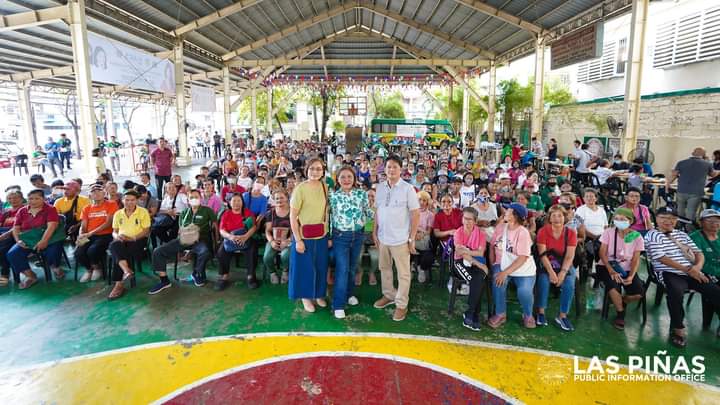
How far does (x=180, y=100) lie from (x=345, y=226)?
472 inches

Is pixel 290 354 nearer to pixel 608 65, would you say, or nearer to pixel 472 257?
pixel 472 257

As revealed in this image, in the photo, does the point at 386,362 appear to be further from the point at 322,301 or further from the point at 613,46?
the point at 613,46

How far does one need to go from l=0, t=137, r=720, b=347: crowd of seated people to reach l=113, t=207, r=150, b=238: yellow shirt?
11 millimetres

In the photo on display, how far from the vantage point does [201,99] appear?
14.7 m

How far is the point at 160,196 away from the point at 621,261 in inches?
308

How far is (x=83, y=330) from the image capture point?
3312 millimetres

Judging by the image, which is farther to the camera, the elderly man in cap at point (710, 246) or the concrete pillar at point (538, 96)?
the concrete pillar at point (538, 96)

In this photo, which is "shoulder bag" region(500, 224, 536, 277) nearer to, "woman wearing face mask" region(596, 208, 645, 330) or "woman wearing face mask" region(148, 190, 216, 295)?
"woman wearing face mask" region(596, 208, 645, 330)

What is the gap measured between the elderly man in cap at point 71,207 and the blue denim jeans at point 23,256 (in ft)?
1.28

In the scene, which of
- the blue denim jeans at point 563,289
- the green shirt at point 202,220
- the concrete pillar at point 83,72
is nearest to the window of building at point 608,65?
the blue denim jeans at point 563,289

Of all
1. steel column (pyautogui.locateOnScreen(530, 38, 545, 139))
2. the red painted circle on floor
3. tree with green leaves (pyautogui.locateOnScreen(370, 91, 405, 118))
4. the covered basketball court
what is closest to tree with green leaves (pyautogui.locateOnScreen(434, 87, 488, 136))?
the covered basketball court

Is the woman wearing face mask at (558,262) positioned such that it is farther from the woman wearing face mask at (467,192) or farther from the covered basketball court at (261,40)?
the covered basketball court at (261,40)

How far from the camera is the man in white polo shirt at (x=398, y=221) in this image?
3.35m

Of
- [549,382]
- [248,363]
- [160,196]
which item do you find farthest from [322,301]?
[160,196]
